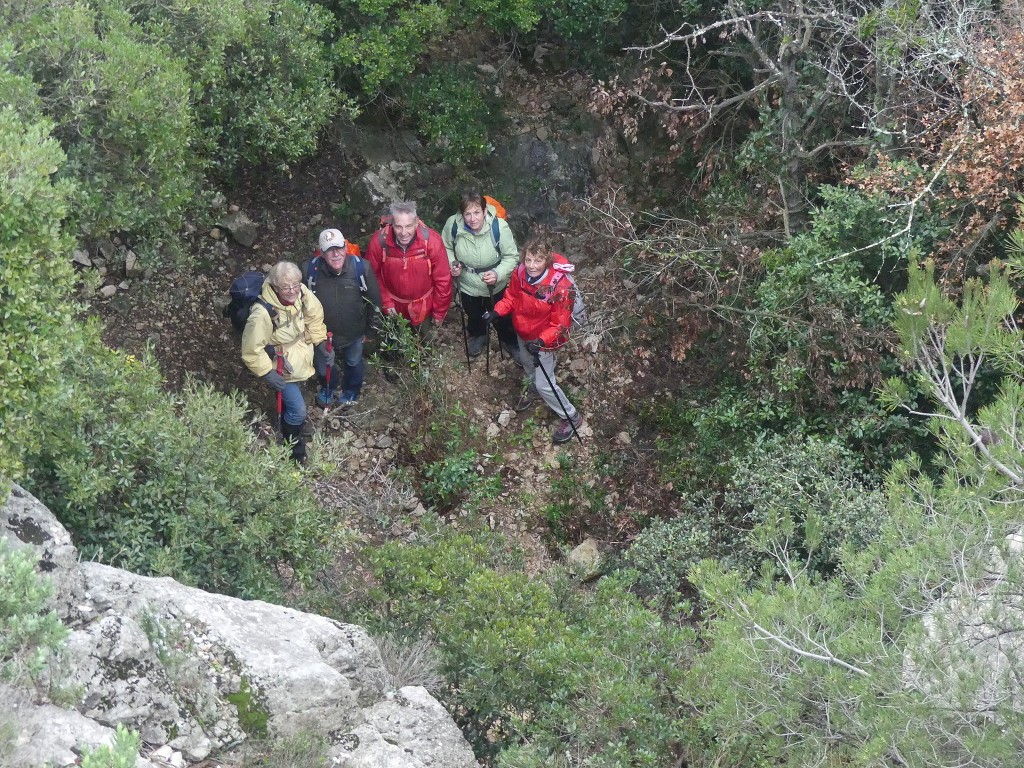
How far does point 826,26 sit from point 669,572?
4.90 meters

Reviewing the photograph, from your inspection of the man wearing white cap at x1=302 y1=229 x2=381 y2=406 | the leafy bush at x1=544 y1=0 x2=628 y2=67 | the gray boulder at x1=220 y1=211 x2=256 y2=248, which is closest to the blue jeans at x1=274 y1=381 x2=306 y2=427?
the man wearing white cap at x1=302 y1=229 x2=381 y2=406

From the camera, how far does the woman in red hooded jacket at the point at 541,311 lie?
7441 millimetres

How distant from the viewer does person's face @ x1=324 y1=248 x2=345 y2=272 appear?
7137 mm

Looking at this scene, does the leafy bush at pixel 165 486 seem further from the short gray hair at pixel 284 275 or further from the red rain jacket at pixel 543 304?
the red rain jacket at pixel 543 304

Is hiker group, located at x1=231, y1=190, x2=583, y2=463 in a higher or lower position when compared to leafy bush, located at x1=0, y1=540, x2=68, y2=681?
lower

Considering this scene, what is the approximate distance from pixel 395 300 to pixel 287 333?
111cm

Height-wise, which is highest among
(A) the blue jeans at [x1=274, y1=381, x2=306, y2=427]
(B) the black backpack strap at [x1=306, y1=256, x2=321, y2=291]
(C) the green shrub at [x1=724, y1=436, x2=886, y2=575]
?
(B) the black backpack strap at [x1=306, y1=256, x2=321, y2=291]


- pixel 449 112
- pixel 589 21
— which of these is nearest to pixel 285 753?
pixel 449 112

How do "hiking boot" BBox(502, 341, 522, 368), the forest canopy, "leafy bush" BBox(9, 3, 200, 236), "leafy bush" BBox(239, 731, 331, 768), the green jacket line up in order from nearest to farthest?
"leafy bush" BBox(239, 731, 331, 768), the forest canopy, "leafy bush" BBox(9, 3, 200, 236), the green jacket, "hiking boot" BBox(502, 341, 522, 368)

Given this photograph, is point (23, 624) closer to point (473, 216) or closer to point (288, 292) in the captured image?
point (288, 292)

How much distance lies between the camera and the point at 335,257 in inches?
282

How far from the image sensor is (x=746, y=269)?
26.3 feet

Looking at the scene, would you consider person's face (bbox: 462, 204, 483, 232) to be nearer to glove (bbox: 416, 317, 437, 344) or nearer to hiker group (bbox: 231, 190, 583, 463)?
hiker group (bbox: 231, 190, 583, 463)

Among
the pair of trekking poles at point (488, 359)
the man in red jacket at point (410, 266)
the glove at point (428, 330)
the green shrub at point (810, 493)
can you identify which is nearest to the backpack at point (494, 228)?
the man in red jacket at point (410, 266)
